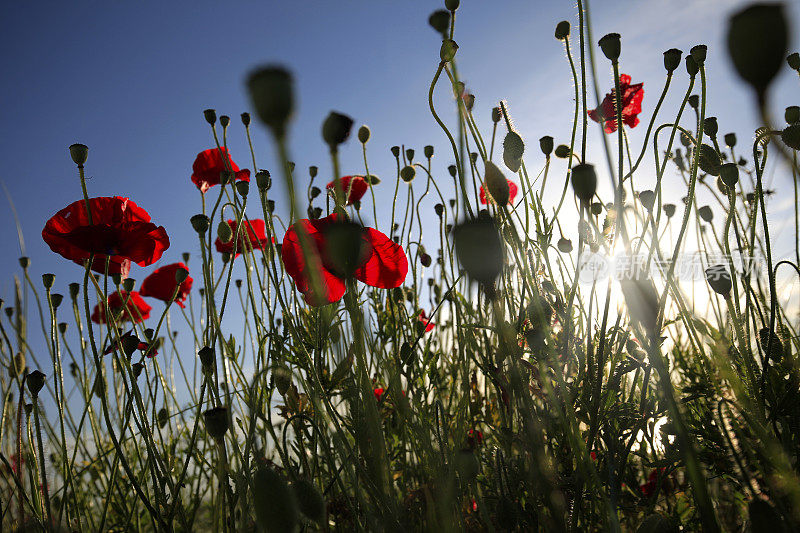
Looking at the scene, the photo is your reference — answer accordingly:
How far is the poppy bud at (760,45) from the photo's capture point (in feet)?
1.18

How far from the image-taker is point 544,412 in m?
0.91

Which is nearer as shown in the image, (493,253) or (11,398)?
(493,253)

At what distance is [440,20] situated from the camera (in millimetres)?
795

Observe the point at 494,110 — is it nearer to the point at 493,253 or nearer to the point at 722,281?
the point at 722,281

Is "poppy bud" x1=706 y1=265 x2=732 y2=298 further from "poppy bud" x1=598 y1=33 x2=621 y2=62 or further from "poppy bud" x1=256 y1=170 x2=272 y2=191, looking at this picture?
"poppy bud" x1=256 y1=170 x2=272 y2=191

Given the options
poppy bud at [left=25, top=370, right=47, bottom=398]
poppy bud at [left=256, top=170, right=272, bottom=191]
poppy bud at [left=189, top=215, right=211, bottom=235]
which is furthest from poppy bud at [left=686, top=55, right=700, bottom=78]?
poppy bud at [left=25, top=370, right=47, bottom=398]

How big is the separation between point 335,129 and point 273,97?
0.35 ft

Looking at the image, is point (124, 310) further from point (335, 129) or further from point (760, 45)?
point (760, 45)

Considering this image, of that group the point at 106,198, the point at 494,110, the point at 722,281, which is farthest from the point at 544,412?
the point at 106,198

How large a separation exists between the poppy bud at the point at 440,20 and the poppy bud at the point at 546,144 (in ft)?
1.03

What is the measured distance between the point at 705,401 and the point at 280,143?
1098 mm

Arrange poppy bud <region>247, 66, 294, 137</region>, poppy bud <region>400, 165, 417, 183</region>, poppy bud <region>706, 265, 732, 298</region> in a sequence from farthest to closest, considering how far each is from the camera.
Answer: poppy bud <region>400, 165, 417, 183</region>
poppy bud <region>706, 265, 732, 298</region>
poppy bud <region>247, 66, 294, 137</region>

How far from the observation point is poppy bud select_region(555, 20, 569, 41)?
95 centimetres

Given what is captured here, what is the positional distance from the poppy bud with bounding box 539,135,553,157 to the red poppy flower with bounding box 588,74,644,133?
0.27m
